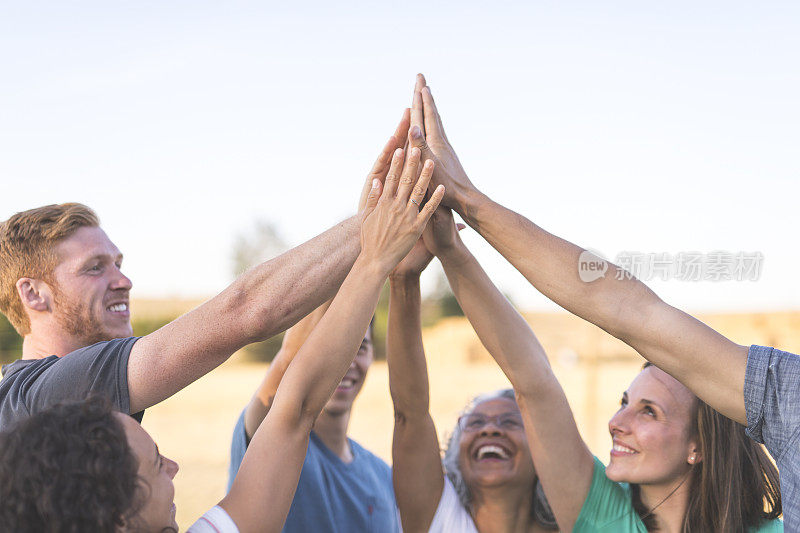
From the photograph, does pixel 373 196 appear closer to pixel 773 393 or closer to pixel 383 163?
pixel 383 163

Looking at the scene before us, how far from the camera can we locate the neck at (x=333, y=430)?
3789 mm

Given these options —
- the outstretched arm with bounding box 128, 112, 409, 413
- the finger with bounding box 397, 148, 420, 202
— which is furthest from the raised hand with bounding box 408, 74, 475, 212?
the outstretched arm with bounding box 128, 112, 409, 413

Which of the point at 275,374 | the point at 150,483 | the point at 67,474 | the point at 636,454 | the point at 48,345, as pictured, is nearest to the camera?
the point at 67,474

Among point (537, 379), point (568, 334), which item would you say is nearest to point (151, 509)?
point (537, 379)

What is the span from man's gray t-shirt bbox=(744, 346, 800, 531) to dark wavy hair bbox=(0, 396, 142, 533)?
1764 millimetres

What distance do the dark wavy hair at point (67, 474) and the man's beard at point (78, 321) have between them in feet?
3.33

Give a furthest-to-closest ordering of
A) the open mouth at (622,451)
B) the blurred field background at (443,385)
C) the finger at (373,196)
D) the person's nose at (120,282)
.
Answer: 1. the blurred field background at (443,385)
2. the open mouth at (622,451)
3. the person's nose at (120,282)
4. the finger at (373,196)

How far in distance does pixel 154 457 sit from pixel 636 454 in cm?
196

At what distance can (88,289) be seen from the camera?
2939 millimetres

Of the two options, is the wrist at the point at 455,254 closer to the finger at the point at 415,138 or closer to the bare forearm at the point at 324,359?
the finger at the point at 415,138

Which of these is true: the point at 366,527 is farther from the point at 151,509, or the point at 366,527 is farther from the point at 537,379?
the point at 151,509

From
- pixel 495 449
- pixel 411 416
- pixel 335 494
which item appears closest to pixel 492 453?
pixel 495 449

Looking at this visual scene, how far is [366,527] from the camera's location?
3.63 meters

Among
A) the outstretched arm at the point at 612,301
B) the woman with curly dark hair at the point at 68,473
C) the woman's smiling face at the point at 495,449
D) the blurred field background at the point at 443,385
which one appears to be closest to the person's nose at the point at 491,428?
the woman's smiling face at the point at 495,449
